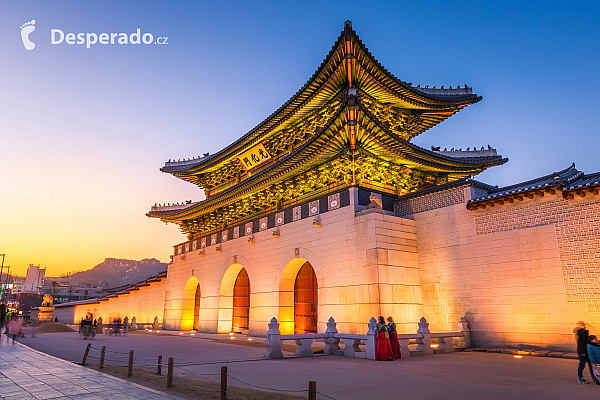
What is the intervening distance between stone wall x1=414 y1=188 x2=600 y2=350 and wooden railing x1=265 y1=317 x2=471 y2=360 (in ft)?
3.04

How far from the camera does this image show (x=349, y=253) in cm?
1517

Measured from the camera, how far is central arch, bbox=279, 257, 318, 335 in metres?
17.9

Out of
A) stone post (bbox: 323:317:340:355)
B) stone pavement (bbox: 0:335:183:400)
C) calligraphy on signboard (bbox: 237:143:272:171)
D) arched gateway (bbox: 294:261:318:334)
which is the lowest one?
stone pavement (bbox: 0:335:183:400)

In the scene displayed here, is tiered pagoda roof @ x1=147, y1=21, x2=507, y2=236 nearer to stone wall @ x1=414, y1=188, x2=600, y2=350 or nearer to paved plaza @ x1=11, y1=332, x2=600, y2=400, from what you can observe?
stone wall @ x1=414, y1=188, x2=600, y2=350

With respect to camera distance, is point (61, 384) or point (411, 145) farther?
point (411, 145)

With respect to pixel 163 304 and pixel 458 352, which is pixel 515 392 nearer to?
pixel 458 352

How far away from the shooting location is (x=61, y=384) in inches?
299

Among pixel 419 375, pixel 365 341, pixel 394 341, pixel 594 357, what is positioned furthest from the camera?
pixel 365 341

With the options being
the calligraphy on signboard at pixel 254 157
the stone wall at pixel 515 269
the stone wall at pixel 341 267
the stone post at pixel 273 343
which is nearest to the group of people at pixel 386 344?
the stone wall at pixel 341 267

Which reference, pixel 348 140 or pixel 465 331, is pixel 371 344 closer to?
pixel 465 331

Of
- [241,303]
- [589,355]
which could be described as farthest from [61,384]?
[241,303]

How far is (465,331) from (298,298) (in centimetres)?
791

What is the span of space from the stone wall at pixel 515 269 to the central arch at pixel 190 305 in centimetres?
1782

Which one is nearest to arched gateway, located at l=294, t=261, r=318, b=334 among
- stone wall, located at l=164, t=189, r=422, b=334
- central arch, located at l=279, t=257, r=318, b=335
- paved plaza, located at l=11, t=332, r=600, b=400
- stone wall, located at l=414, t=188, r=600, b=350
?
central arch, located at l=279, t=257, r=318, b=335
